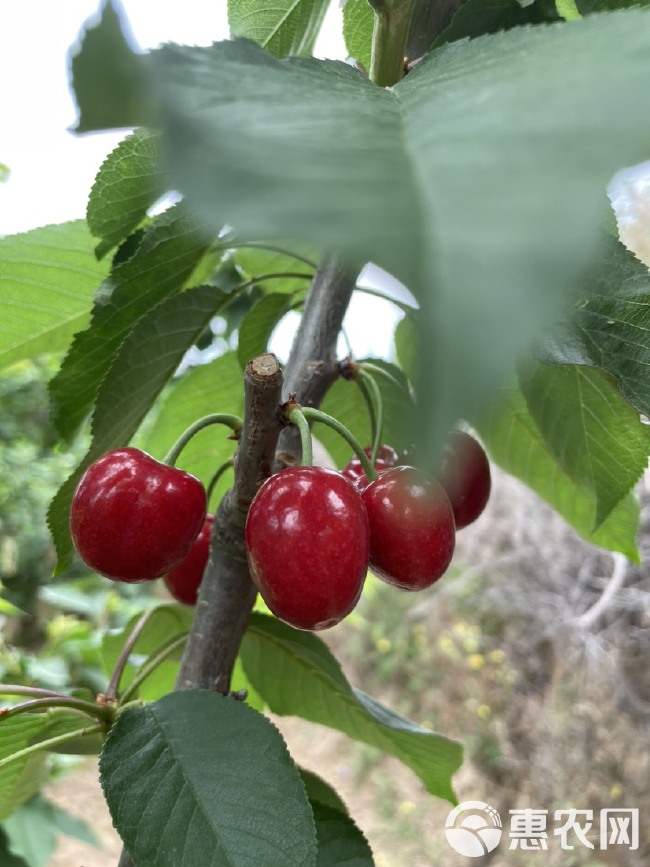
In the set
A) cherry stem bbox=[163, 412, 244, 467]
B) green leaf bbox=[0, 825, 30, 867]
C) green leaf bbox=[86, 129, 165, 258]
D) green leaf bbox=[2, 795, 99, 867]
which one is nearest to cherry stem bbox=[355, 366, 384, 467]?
cherry stem bbox=[163, 412, 244, 467]

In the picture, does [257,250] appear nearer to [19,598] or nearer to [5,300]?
[5,300]

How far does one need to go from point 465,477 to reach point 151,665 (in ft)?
1.10

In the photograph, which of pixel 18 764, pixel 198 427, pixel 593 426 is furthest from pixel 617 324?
pixel 18 764

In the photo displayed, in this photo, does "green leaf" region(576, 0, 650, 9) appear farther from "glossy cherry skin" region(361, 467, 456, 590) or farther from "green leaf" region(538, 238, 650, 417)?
"glossy cherry skin" region(361, 467, 456, 590)

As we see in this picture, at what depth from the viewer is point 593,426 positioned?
2.29ft

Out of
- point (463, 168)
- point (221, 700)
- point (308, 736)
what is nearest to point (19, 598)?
point (308, 736)

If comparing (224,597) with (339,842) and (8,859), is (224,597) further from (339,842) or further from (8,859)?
(8,859)

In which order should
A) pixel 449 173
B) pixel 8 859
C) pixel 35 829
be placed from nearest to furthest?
pixel 449 173, pixel 8 859, pixel 35 829

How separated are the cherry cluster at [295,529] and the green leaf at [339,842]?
281 millimetres

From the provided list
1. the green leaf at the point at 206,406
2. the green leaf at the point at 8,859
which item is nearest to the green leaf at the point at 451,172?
the green leaf at the point at 206,406

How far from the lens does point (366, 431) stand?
962 mm

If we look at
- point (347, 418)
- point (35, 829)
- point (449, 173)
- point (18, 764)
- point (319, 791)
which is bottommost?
point (35, 829)

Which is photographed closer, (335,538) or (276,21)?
(335,538)

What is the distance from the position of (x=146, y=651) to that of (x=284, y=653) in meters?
0.21
